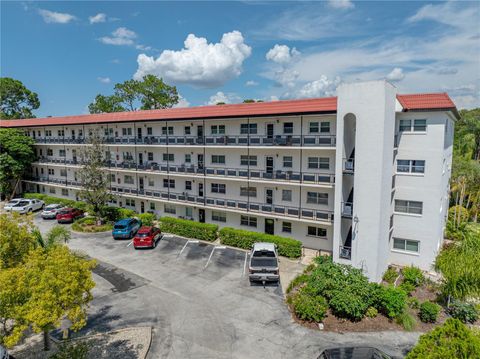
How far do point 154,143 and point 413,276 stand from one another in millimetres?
25592

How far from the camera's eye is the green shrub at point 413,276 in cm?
1905

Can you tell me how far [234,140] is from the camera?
2673 centimetres

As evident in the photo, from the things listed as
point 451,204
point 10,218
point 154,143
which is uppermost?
point 154,143

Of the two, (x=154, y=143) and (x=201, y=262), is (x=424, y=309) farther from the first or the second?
(x=154, y=143)

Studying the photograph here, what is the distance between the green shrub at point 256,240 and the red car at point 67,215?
18.5 m

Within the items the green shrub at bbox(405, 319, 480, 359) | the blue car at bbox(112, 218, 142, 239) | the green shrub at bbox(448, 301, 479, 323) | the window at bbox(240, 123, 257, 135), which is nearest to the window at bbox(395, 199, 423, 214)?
the green shrub at bbox(448, 301, 479, 323)

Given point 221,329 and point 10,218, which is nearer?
point 10,218

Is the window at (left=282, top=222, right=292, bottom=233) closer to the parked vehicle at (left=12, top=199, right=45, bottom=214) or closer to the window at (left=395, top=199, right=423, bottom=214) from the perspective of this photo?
the window at (left=395, top=199, right=423, bottom=214)

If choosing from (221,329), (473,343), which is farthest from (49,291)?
(473,343)

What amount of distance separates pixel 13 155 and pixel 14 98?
118 feet

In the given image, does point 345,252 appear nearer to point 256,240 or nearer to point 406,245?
point 406,245

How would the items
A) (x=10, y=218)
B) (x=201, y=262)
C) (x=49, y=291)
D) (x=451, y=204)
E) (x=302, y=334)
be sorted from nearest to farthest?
(x=49, y=291) → (x=10, y=218) → (x=302, y=334) → (x=201, y=262) → (x=451, y=204)

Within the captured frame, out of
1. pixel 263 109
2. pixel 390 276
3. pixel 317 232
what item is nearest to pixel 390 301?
pixel 390 276

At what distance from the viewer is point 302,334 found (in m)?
14.4
